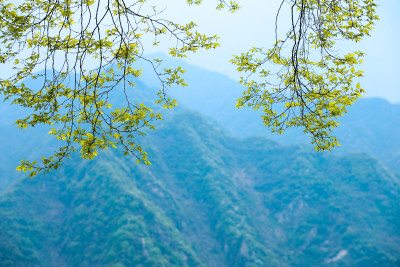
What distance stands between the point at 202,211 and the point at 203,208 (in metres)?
0.89

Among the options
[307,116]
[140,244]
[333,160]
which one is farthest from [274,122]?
[333,160]

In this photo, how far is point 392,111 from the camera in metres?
137

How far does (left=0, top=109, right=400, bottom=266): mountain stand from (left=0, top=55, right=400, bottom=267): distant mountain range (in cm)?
20

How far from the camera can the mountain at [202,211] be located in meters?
45.0

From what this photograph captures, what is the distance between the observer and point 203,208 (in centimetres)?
6294

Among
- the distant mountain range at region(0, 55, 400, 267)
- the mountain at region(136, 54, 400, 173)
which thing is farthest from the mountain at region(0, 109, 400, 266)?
the mountain at region(136, 54, 400, 173)

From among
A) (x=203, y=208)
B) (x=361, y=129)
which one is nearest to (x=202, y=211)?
(x=203, y=208)

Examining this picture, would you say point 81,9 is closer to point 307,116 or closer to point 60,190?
point 307,116

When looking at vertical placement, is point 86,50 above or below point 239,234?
below

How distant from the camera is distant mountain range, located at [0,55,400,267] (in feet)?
148

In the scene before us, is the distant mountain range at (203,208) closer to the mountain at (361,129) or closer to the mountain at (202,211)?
the mountain at (202,211)

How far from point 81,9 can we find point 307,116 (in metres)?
4.40

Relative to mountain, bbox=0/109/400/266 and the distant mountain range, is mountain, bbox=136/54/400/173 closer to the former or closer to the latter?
the distant mountain range

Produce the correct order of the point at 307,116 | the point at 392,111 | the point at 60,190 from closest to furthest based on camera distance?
the point at 307,116 → the point at 60,190 → the point at 392,111
